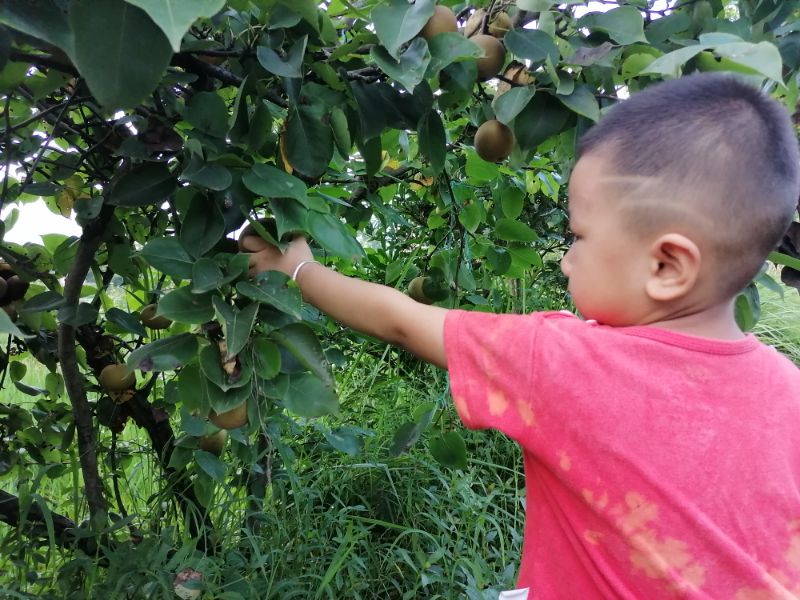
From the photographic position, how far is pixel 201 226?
33.5 inches

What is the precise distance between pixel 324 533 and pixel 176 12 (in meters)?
1.57

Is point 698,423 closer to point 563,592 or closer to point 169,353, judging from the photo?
point 563,592

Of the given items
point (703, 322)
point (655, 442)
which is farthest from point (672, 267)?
point (655, 442)

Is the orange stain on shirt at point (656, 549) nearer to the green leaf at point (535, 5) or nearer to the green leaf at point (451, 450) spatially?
the green leaf at point (451, 450)

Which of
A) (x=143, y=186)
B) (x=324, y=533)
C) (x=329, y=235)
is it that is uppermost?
(x=143, y=186)

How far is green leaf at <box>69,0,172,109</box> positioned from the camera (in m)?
0.51

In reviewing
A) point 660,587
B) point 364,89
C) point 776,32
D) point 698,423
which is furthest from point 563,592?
point 776,32

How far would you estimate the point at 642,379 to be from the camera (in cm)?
82

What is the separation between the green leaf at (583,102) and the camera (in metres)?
0.89

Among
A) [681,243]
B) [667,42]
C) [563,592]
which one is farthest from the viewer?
[667,42]

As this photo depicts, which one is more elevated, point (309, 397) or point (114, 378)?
point (309, 397)

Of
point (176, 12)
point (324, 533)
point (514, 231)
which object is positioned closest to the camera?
point (176, 12)

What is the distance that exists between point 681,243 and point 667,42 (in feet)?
1.25

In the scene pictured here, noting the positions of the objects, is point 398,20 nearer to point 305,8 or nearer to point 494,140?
point 305,8
